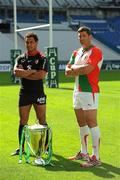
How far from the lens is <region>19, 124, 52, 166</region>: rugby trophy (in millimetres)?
7113

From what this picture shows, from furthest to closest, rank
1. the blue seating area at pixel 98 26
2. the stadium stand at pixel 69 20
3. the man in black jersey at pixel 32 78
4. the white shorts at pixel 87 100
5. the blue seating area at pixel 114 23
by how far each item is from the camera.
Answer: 1. the blue seating area at pixel 114 23
2. the blue seating area at pixel 98 26
3. the stadium stand at pixel 69 20
4. the man in black jersey at pixel 32 78
5. the white shorts at pixel 87 100

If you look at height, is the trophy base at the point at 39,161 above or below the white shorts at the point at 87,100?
below

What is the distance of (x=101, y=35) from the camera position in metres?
50.0

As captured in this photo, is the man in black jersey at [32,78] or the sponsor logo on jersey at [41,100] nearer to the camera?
the man in black jersey at [32,78]

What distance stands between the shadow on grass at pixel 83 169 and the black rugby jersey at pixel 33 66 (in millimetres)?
1127

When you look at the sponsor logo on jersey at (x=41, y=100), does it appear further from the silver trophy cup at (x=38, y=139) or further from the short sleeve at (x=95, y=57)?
the short sleeve at (x=95, y=57)

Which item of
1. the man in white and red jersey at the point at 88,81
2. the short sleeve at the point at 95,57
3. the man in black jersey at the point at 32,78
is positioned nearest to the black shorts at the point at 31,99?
the man in black jersey at the point at 32,78

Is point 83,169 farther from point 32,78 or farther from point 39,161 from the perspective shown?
point 32,78

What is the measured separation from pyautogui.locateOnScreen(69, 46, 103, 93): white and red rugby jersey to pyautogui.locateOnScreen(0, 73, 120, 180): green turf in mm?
1127

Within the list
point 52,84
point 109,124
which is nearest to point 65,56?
point 52,84

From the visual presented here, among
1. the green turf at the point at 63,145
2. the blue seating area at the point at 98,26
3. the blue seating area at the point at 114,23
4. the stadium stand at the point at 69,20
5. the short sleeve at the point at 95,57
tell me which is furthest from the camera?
the blue seating area at the point at 114,23

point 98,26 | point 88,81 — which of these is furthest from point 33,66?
point 98,26

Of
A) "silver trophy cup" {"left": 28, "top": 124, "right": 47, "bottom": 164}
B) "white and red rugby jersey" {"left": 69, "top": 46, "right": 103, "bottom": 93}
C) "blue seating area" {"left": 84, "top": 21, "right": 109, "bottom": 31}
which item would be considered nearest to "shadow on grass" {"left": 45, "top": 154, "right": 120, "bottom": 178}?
"silver trophy cup" {"left": 28, "top": 124, "right": 47, "bottom": 164}

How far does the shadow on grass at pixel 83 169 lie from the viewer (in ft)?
21.8
